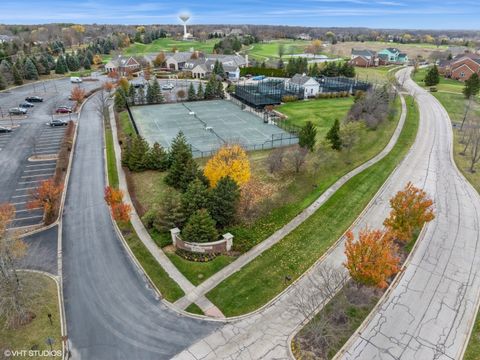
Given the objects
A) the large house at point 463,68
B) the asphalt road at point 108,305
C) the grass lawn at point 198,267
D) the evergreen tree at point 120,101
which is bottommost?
the asphalt road at point 108,305

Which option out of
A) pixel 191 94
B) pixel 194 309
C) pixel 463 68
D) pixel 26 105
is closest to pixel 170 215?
pixel 194 309

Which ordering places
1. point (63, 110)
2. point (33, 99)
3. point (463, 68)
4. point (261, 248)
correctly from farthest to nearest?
point (463, 68) < point (33, 99) < point (63, 110) < point (261, 248)

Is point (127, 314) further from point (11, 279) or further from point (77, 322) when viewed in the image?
point (11, 279)

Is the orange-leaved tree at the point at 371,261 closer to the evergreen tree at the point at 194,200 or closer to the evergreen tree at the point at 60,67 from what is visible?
the evergreen tree at the point at 194,200

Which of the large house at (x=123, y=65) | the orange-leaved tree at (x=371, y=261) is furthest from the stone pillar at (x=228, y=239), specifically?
the large house at (x=123, y=65)

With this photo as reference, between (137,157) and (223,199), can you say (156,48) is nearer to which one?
(137,157)

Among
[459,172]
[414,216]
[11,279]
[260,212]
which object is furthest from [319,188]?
[11,279]

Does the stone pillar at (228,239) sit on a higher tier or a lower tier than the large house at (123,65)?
lower
